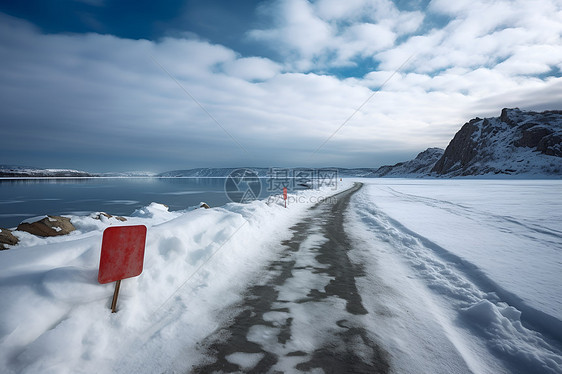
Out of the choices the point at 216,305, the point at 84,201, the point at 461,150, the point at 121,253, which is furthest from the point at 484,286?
the point at 461,150

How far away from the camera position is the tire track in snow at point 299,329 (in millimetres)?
2475

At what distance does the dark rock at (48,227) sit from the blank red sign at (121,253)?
624cm

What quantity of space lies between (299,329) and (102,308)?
243 centimetres

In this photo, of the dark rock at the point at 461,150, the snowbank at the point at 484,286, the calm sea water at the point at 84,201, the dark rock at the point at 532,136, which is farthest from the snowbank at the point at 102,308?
the dark rock at the point at 461,150

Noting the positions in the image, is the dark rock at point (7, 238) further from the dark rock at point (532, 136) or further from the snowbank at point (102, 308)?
the dark rock at point (532, 136)

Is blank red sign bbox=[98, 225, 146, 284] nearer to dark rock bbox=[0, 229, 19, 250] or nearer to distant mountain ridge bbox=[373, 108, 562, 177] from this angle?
dark rock bbox=[0, 229, 19, 250]

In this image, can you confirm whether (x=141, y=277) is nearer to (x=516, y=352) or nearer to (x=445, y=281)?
(x=516, y=352)

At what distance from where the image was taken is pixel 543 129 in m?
111

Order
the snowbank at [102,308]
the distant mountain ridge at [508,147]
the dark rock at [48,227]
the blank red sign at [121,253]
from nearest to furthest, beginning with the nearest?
the snowbank at [102,308], the blank red sign at [121,253], the dark rock at [48,227], the distant mountain ridge at [508,147]

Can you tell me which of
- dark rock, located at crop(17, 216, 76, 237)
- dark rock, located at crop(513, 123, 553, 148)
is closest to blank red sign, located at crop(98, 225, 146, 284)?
dark rock, located at crop(17, 216, 76, 237)

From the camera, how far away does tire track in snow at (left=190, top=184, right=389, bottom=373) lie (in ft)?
8.12

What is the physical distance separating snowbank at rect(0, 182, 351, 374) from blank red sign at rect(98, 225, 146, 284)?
10.5 inches

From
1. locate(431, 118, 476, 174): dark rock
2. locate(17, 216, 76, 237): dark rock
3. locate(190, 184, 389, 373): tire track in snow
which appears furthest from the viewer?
locate(431, 118, 476, 174): dark rock

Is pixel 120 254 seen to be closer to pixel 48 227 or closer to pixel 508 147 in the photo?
pixel 48 227
